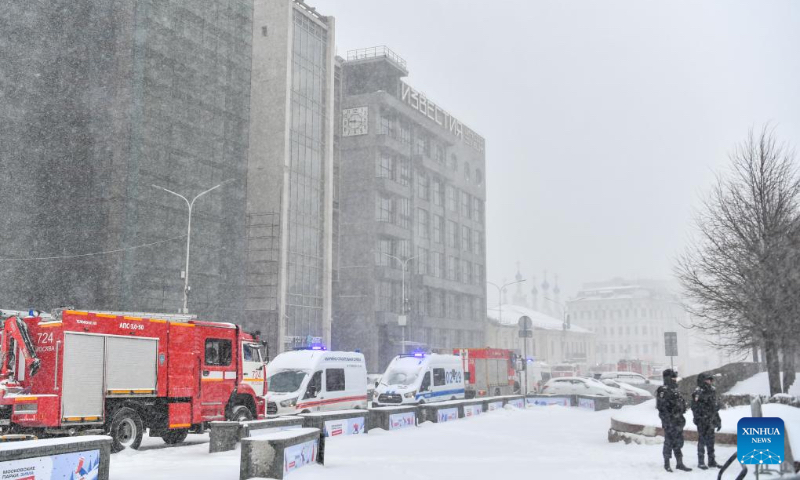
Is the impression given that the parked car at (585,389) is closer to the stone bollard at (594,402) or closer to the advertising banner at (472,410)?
the stone bollard at (594,402)

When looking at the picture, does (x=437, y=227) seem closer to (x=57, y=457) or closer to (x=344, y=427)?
(x=344, y=427)

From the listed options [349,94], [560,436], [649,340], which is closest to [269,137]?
[349,94]

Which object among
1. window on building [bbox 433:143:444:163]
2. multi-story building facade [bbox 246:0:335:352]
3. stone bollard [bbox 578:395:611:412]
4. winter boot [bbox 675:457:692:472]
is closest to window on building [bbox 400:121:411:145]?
window on building [bbox 433:143:444:163]

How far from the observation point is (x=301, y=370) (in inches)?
901

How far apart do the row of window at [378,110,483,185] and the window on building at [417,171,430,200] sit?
2447mm

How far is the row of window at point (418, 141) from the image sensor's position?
81438mm

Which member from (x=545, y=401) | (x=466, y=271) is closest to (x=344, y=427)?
(x=545, y=401)

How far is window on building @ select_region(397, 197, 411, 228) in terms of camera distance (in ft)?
265

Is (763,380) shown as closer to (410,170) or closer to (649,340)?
(410,170)

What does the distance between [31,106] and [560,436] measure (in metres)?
44.2

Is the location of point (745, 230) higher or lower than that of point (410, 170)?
lower

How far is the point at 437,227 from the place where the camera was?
9150 cm

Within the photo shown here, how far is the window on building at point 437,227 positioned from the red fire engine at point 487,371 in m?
49.5

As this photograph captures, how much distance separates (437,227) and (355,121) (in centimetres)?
1900
